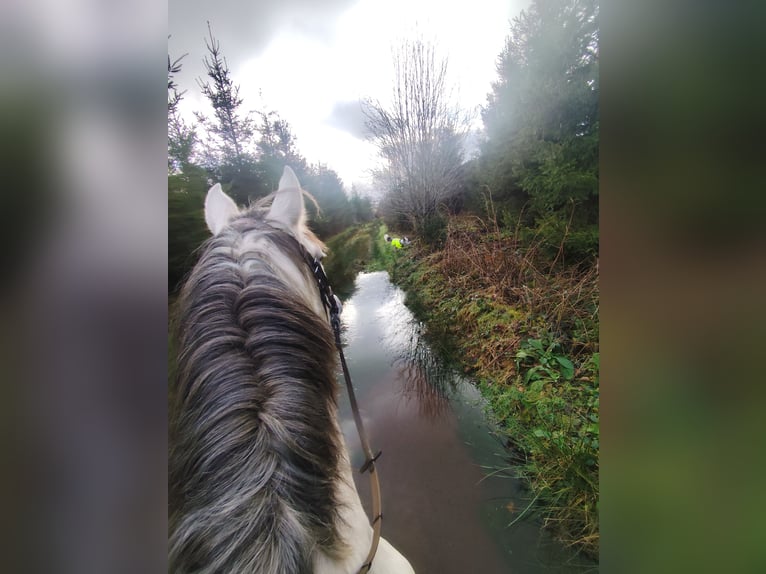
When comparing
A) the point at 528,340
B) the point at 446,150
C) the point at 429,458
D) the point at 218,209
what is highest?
the point at 446,150

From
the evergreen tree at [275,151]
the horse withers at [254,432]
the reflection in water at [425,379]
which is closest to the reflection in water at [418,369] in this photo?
the reflection in water at [425,379]

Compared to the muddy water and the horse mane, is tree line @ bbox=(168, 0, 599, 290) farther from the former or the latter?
the muddy water

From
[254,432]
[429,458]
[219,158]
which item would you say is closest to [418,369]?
[429,458]

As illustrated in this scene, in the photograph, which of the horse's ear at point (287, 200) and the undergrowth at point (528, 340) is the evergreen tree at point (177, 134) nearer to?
the horse's ear at point (287, 200)

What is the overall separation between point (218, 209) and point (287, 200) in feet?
0.63

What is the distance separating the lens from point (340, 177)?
2.95 ft

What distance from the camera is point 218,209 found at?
713mm

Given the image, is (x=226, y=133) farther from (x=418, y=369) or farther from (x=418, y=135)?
(x=418, y=369)

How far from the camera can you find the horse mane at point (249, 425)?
0.44 metres

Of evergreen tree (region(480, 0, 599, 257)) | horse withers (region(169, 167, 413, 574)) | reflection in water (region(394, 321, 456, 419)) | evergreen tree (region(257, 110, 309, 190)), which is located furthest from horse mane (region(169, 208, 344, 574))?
evergreen tree (region(480, 0, 599, 257))
